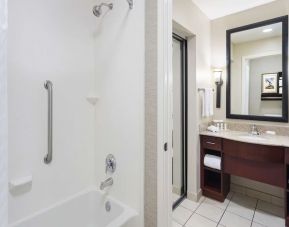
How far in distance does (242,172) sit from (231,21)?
82.1 inches

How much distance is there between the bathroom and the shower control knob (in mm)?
12

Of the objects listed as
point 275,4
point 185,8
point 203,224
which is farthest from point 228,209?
point 275,4

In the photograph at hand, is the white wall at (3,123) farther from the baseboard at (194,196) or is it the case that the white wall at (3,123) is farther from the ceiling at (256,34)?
the ceiling at (256,34)

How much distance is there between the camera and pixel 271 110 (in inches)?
94.3

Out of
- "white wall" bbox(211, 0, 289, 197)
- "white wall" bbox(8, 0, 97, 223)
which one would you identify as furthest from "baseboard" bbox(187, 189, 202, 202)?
"white wall" bbox(8, 0, 97, 223)

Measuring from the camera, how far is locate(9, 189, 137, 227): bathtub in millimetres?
1330

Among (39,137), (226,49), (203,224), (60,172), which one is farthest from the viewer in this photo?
(226,49)

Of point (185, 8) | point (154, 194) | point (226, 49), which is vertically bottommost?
point (154, 194)

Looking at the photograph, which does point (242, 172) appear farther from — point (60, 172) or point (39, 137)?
point (39, 137)

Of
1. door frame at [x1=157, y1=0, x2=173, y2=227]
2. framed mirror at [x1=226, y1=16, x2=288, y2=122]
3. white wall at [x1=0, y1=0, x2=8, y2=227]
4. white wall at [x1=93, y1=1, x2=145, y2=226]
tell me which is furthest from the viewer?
framed mirror at [x1=226, y1=16, x2=288, y2=122]

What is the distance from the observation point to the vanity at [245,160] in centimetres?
193

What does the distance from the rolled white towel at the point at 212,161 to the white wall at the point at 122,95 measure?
4.51ft

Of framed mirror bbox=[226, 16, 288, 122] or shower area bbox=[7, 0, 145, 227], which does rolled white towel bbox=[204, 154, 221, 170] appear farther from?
shower area bbox=[7, 0, 145, 227]

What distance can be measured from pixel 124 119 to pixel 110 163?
0.41 metres
